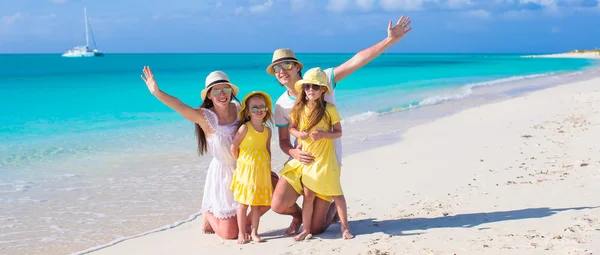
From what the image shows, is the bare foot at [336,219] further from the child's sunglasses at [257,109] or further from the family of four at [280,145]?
the child's sunglasses at [257,109]

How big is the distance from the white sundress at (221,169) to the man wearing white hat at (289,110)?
0.45 meters

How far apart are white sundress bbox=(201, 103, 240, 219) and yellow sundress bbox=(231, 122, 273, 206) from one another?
20 centimetres

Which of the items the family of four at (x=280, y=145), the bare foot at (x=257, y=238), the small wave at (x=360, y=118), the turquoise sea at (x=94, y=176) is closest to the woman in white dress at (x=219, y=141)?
the family of four at (x=280, y=145)

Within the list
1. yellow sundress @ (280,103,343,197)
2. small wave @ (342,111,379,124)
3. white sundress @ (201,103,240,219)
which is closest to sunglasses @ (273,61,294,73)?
yellow sundress @ (280,103,343,197)

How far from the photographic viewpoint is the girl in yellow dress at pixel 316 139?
440 cm

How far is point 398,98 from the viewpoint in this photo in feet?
71.8

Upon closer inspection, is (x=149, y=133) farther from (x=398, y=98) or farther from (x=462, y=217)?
(x=398, y=98)

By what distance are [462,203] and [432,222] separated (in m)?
0.76

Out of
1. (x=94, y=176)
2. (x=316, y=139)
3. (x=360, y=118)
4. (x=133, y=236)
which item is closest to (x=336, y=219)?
(x=316, y=139)

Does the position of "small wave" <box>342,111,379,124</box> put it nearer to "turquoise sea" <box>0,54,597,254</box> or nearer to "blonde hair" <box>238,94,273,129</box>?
"turquoise sea" <box>0,54,597,254</box>

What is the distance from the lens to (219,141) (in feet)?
15.8

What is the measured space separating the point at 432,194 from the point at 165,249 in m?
2.80

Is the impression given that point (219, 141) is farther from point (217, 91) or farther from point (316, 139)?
point (316, 139)

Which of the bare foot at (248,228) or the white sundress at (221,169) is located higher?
the white sundress at (221,169)
